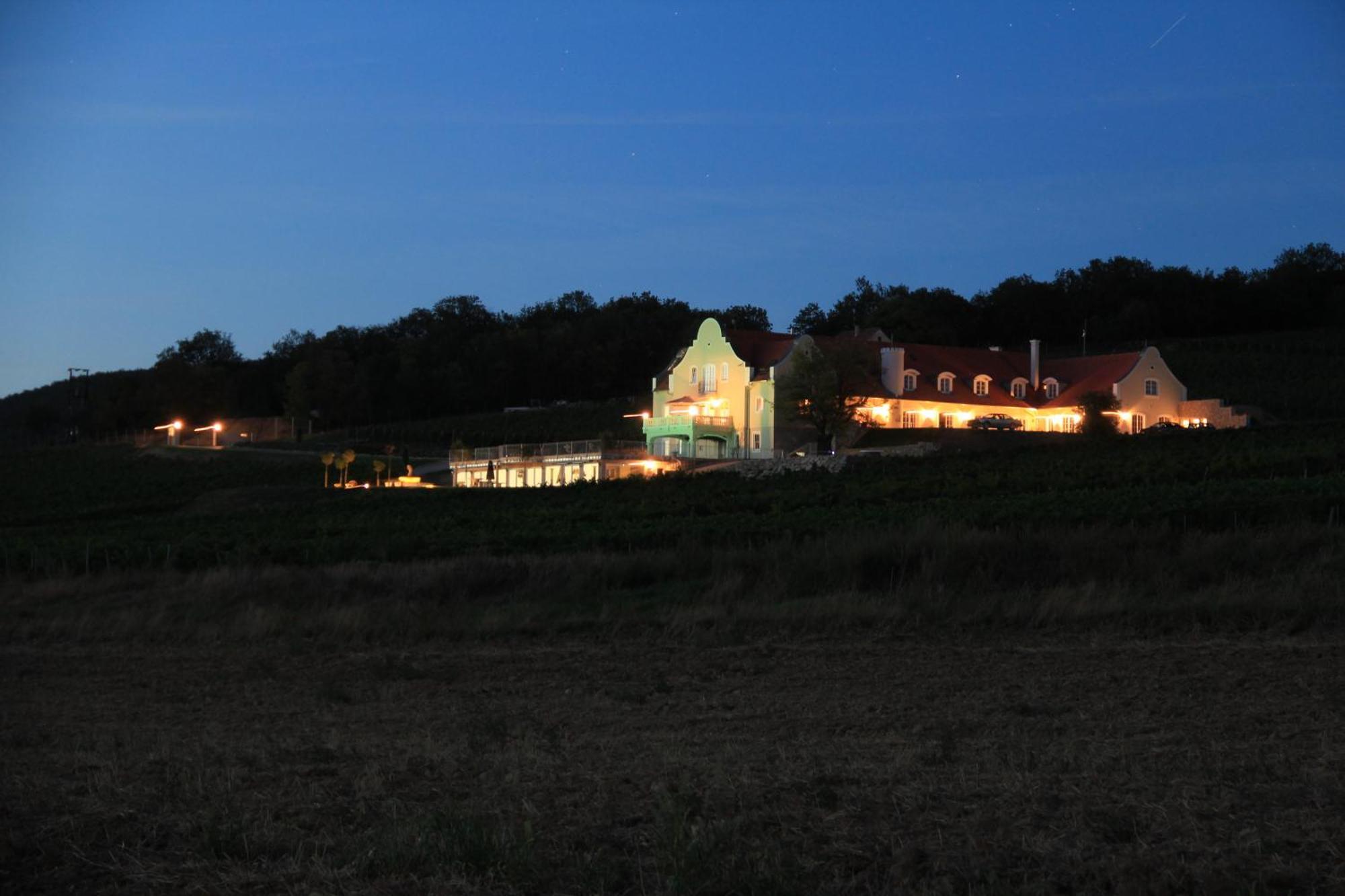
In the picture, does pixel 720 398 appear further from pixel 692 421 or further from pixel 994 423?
pixel 994 423

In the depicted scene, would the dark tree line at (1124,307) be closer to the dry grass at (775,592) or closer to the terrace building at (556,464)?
the terrace building at (556,464)

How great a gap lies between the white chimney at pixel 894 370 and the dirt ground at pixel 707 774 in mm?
54761

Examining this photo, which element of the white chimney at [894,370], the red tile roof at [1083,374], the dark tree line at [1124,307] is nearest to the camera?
the white chimney at [894,370]

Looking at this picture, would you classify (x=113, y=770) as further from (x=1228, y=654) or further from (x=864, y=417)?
(x=864, y=417)

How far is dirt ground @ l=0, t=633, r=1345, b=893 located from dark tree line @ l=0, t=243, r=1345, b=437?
9676cm

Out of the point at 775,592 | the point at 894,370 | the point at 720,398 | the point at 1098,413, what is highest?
the point at 894,370

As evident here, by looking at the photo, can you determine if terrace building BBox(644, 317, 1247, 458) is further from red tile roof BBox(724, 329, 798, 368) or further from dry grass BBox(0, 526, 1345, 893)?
dry grass BBox(0, 526, 1345, 893)

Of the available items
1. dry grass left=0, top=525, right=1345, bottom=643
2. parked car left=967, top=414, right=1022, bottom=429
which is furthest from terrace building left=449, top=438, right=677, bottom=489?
dry grass left=0, top=525, right=1345, bottom=643

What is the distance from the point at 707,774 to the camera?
9.37 m

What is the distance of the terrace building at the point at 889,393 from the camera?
68500 millimetres

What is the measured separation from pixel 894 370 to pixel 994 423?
5654 mm

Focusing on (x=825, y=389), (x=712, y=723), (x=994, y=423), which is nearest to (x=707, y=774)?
(x=712, y=723)

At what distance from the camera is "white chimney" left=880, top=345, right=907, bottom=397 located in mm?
70750

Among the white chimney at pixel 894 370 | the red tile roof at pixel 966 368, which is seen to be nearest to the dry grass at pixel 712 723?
the red tile roof at pixel 966 368
